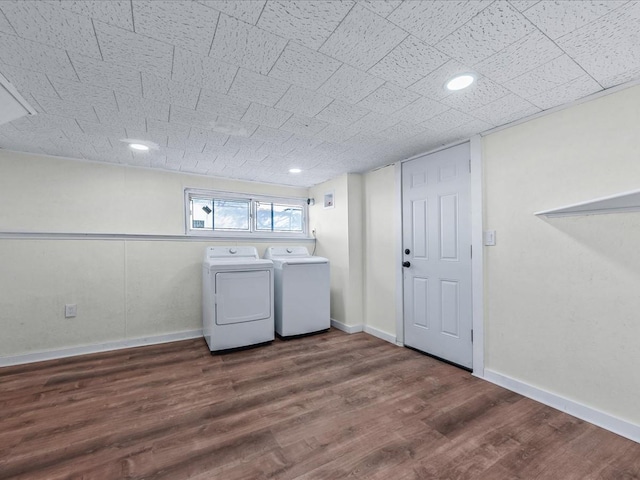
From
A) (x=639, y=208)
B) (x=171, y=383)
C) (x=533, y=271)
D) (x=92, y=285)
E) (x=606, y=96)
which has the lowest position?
(x=171, y=383)

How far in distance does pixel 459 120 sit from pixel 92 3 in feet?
7.32

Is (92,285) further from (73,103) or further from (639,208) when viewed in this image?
(639,208)

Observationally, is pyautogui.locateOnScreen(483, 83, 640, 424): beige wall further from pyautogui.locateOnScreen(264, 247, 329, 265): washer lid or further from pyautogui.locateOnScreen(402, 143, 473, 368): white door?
pyautogui.locateOnScreen(264, 247, 329, 265): washer lid

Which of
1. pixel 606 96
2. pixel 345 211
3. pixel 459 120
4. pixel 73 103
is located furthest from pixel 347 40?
pixel 345 211

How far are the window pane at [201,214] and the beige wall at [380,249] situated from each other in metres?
2.09

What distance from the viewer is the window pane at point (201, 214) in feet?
11.8

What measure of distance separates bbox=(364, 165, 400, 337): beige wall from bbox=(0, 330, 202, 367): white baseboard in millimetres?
2239

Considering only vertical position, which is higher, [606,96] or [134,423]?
[606,96]

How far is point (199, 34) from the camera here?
1257 mm

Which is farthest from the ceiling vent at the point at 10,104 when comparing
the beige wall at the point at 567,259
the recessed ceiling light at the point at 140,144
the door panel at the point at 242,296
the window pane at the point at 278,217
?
the beige wall at the point at 567,259

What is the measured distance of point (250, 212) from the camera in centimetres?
395

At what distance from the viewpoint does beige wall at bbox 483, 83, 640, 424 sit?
64.7 inches

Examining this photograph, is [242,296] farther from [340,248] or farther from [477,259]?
[477,259]

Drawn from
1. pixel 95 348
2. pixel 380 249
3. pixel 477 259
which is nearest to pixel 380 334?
pixel 380 249
